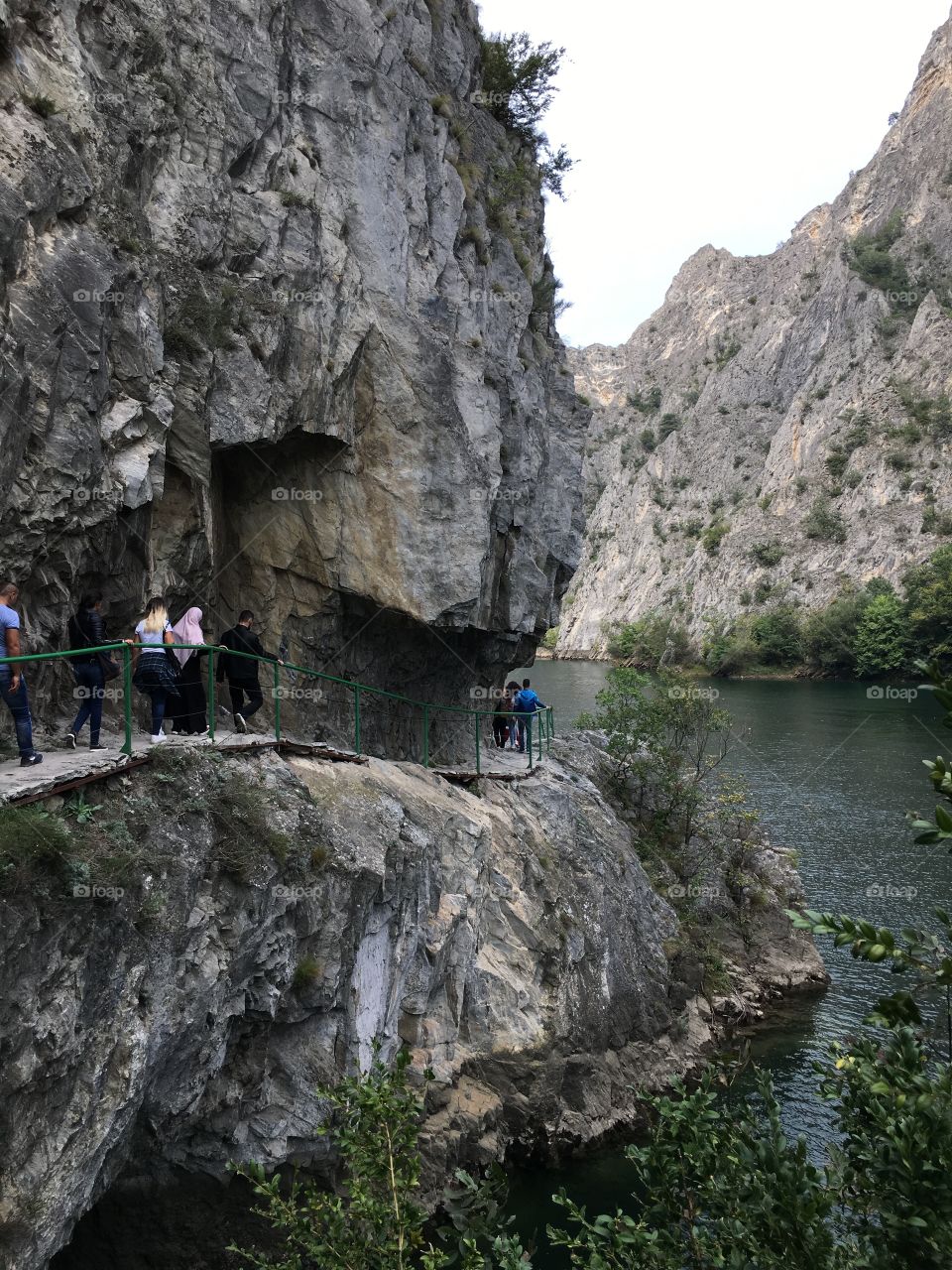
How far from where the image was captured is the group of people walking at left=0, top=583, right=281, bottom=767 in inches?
301

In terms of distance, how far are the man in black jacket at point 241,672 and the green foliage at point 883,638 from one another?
64.4 metres

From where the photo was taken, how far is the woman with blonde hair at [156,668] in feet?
30.0

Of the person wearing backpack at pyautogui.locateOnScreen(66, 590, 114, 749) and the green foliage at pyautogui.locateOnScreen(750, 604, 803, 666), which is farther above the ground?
the person wearing backpack at pyautogui.locateOnScreen(66, 590, 114, 749)

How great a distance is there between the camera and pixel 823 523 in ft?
286

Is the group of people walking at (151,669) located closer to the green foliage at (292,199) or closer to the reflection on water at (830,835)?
the green foliage at (292,199)

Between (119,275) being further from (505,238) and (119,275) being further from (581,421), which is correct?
(581,421)

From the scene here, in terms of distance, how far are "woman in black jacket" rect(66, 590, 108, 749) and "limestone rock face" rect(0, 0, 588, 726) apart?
10.8 inches

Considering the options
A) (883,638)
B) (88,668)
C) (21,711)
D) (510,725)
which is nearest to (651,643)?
(883,638)

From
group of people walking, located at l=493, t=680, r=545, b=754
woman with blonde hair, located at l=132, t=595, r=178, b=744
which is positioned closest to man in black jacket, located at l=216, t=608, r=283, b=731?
woman with blonde hair, located at l=132, t=595, r=178, b=744

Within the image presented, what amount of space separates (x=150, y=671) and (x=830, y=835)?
87.4 ft

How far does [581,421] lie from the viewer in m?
25.3

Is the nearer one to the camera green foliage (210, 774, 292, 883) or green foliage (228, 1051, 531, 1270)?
green foliage (228, 1051, 531, 1270)

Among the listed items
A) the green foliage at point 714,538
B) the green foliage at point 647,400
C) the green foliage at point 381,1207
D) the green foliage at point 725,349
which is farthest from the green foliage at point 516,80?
the green foliage at point 647,400

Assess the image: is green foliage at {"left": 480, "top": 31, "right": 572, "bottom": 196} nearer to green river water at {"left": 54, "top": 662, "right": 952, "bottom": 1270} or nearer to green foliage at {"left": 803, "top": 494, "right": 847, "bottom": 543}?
green river water at {"left": 54, "top": 662, "right": 952, "bottom": 1270}
